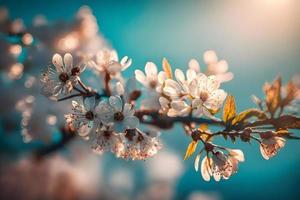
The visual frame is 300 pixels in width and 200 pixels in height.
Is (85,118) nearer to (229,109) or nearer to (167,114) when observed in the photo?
(167,114)

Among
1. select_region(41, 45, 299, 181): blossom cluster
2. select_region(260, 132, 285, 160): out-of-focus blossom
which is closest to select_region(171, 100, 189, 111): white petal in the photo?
select_region(41, 45, 299, 181): blossom cluster

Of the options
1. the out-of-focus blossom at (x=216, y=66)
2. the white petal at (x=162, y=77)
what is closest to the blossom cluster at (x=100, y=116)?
the white petal at (x=162, y=77)

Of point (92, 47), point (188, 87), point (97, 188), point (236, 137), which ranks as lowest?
point (97, 188)

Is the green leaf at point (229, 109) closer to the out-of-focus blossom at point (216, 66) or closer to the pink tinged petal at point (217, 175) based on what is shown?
the pink tinged petal at point (217, 175)

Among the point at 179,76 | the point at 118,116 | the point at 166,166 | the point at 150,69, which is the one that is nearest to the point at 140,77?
the point at 150,69

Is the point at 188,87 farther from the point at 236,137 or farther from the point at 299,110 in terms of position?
the point at 299,110

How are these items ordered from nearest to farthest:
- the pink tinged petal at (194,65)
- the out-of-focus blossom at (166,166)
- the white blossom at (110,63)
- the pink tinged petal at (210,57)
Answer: the white blossom at (110,63) → the pink tinged petal at (194,65) → the pink tinged petal at (210,57) → the out-of-focus blossom at (166,166)

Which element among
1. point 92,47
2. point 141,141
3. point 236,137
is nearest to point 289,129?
point 236,137
